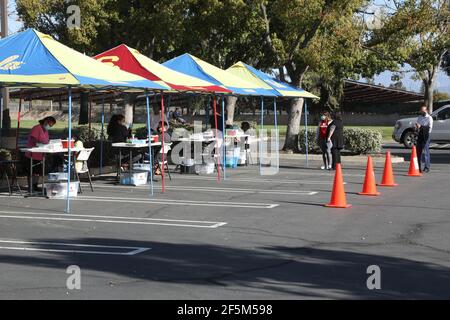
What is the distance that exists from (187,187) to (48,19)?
18.4 metres

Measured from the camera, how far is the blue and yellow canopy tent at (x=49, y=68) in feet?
40.2

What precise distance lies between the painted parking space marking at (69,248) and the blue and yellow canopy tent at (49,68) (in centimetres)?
288

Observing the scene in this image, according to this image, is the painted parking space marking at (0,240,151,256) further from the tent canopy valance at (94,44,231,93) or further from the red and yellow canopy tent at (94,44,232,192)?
the tent canopy valance at (94,44,231,93)

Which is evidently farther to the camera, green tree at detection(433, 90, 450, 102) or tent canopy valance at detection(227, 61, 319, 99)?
green tree at detection(433, 90, 450, 102)

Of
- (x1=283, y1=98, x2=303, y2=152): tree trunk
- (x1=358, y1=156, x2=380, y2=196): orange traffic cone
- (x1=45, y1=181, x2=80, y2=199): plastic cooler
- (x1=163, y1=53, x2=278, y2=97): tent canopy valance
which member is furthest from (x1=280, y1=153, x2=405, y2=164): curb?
(x1=45, y1=181, x2=80, y2=199): plastic cooler

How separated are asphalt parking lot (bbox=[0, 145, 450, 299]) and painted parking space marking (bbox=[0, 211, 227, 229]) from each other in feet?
0.05

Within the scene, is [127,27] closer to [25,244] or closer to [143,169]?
[143,169]

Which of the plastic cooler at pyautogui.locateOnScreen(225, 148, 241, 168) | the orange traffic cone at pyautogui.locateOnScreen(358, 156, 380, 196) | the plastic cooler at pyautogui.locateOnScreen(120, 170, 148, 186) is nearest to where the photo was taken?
the orange traffic cone at pyautogui.locateOnScreen(358, 156, 380, 196)

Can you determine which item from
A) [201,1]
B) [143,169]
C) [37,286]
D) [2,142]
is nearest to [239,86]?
[143,169]

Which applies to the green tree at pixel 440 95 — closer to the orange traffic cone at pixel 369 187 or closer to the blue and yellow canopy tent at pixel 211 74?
the blue and yellow canopy tent at pixel 211 74

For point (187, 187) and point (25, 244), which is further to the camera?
point (187, 187)

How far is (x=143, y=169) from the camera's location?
660 inches

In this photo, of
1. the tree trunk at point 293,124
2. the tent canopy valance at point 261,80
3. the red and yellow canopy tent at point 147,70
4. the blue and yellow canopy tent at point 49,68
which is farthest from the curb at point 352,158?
the blue and yellow canopy tent at point 49,68

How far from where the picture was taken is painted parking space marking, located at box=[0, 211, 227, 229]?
11.1 meters
